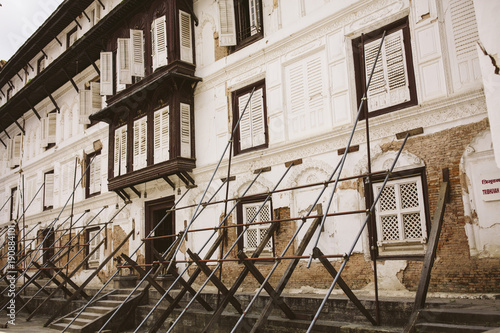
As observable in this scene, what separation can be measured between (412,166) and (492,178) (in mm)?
1468

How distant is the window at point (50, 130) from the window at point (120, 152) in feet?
21.0

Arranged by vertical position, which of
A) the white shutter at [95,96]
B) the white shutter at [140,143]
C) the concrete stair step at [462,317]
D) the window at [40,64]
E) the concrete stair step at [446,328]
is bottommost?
the concrete stair step at [446,328]

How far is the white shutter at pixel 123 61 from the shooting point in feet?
50.0

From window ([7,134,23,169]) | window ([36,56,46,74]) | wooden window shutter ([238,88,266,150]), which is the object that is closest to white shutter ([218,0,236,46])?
wooden window shutter ([238,88,266,150])

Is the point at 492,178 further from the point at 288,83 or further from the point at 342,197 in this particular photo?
the point at 288,83

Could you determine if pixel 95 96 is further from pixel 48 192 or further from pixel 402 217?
pixel 402 217

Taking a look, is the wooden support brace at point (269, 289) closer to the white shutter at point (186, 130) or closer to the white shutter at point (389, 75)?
the white shutter at point (389, 75)

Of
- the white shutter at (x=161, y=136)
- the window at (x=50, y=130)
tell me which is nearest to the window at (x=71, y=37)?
the window at (x=50, y=130)

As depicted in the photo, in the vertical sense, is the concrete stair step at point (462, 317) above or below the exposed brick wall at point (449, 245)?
below

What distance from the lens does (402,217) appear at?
352 inches

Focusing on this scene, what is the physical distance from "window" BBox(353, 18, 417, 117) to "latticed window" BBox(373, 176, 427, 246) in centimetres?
164

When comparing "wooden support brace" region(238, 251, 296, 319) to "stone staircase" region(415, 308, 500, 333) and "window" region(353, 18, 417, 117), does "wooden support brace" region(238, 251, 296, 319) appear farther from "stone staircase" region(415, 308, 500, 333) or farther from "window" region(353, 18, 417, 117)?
"window" region(353, 18, 417, 117)

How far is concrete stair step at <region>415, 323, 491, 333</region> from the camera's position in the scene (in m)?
5.95

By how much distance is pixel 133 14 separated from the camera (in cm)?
1567
